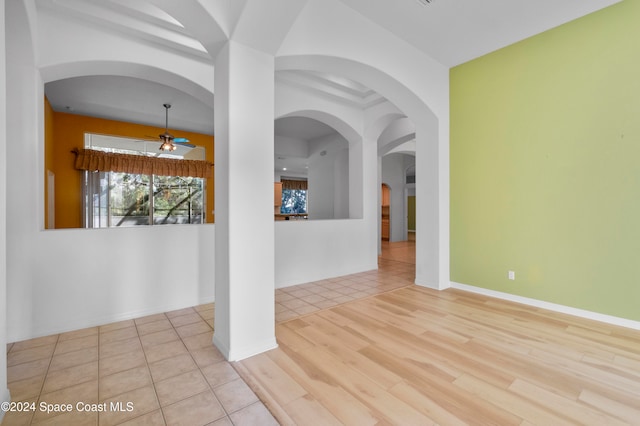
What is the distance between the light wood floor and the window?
6096 millimetres

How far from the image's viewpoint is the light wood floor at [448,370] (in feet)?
5.30

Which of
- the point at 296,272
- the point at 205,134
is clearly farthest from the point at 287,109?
the point at 205,134

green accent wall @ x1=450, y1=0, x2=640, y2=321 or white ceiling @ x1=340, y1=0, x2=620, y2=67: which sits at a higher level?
white ceiling @ x1=340, y1=0, x2=620, y2=67

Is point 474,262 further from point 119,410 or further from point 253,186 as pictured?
point 119,410

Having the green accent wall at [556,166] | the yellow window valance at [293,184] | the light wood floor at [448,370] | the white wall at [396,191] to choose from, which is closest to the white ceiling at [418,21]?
the green accent wall at [556,166]

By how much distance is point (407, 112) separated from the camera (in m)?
4.10

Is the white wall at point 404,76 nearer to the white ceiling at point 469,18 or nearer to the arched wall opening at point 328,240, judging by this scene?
the white ceiling at point 469,18

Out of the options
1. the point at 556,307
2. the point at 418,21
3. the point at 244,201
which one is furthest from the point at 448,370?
the point at 418,21

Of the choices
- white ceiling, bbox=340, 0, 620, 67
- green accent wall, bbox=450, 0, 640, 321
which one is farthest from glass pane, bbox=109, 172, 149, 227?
green accent wall, bbox=450, 0, 640, 321

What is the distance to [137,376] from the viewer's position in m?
1.97

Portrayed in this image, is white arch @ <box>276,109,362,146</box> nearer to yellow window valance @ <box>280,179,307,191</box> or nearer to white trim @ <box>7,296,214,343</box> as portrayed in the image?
white trim @ <box>7,296,214,343</box>

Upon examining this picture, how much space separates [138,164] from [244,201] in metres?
6.05

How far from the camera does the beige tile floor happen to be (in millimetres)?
1592

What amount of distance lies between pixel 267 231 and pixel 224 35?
1.53 meters
